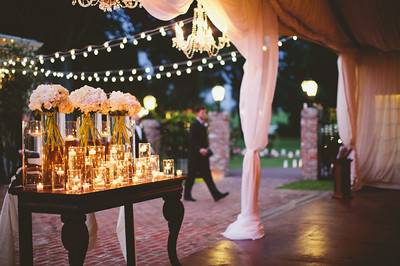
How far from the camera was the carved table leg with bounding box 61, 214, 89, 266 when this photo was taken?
172 inches

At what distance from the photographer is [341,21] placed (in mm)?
9531

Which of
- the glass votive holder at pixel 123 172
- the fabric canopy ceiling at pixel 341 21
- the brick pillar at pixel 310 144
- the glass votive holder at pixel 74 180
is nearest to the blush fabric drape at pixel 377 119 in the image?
the fabric canopy ceiling at pixel 341 21

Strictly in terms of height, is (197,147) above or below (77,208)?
above

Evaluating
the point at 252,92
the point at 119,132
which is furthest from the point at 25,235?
the point at 252,92

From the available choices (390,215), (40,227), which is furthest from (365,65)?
(40,227)

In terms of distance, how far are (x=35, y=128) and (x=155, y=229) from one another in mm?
3271

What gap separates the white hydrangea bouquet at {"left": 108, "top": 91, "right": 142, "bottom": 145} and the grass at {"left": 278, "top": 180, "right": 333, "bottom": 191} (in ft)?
25.1

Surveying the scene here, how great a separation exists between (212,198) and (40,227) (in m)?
3.92

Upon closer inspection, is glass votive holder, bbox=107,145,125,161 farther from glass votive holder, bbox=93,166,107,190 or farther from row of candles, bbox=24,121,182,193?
A: glass votive holder, bbox=93,166,107,190

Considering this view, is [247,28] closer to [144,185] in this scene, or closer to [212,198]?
[144,185]

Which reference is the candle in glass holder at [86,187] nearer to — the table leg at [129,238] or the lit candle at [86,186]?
the lit candle at [86,186]

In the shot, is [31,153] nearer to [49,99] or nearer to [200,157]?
[49,99]

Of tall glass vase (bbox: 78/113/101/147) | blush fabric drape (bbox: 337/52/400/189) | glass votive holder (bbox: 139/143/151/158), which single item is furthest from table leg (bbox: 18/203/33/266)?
blush fabric drape (bbox: 337/52/400/189)

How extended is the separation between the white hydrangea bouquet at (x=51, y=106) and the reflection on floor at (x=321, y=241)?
195cm
